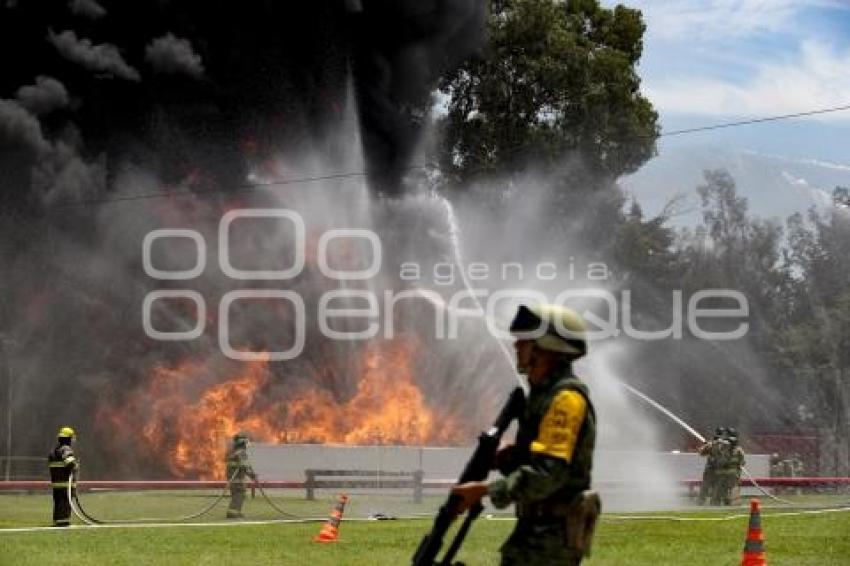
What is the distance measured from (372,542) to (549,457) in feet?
34.3

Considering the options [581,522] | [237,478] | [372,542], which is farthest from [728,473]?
[581,522]

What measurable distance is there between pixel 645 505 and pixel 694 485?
203 inches

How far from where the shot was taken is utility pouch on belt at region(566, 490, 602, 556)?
5160mm

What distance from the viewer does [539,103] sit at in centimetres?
5006

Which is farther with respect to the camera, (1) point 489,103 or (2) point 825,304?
(2) point 825,304

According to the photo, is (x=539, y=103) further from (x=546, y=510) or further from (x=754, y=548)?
(x=546, y=510)

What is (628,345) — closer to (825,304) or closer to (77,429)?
(825,304)

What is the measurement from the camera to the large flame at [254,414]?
3541cm

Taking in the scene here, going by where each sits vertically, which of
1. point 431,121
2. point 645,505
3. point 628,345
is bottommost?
point 645,505

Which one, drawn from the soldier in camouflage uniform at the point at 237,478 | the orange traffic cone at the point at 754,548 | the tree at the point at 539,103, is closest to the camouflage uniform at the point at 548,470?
the orange traffic cone at the point at 754,548

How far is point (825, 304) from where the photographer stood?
2261 inches

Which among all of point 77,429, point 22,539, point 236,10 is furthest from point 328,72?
point 22,539

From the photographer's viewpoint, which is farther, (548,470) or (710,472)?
(710,472)

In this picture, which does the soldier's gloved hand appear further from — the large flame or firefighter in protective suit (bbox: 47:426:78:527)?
the large flame
